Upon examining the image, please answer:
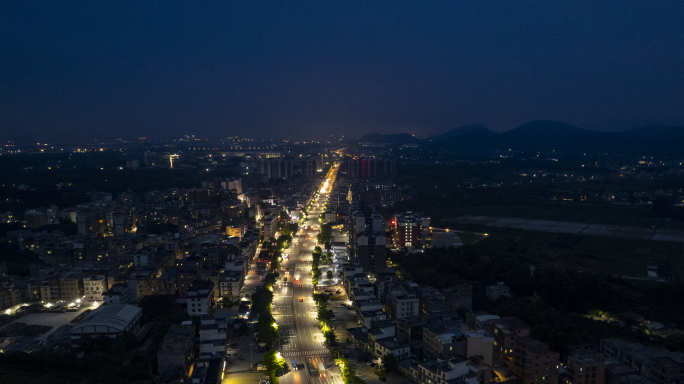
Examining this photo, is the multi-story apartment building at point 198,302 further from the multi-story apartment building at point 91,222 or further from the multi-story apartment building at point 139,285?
the multi-story apartment building at point 91,222

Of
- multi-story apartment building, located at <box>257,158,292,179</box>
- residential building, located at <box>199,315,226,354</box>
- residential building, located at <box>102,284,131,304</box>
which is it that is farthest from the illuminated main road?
multi-story apartment building, located at <box>257,158,292,179</box>

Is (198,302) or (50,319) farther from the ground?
(198,302)

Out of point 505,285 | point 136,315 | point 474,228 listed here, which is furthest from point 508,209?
point 136,315

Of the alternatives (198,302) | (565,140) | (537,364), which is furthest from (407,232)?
(565,140)

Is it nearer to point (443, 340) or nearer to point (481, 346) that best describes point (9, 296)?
point (443, 340)

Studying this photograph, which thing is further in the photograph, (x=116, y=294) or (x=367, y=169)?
(x=367, y=169)

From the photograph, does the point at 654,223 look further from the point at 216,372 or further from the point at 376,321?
the point at 216,372
